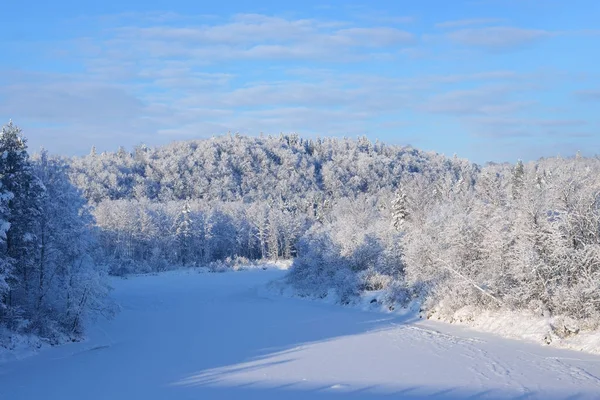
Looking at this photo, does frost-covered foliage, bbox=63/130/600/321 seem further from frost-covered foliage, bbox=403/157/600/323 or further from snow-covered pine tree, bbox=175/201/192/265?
snow-covered pine tree, bbox=175/201/192/265

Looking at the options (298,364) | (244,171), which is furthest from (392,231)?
(244,171)

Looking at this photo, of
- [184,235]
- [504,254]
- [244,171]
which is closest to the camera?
[504,254]

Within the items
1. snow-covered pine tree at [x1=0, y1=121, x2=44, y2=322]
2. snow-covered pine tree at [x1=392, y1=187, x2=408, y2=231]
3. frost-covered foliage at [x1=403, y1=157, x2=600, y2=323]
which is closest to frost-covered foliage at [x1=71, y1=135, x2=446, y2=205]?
snow-covered pine tree at [x1=392, y1=187, x2=408, y2=231]

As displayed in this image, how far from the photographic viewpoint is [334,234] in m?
40.8

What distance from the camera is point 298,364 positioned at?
17.5 m

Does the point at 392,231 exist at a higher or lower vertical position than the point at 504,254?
higher

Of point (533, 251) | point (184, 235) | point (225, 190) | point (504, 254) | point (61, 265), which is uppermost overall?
point (225, 190)

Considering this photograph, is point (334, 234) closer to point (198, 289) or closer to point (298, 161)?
point (198, 289)

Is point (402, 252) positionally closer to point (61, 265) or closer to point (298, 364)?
point (298, 364)

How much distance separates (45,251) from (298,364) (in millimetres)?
11651

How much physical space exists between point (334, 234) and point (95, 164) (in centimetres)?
9680

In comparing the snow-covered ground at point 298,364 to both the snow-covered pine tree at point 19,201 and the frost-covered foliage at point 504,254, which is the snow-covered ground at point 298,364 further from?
the snow-covered pine tree at point 19,201

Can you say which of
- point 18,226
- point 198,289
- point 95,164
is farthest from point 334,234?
point 95,164

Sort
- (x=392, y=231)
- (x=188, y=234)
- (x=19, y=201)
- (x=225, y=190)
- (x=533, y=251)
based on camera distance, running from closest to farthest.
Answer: (x=19, y=201) → (x=533, y=251) → (x=392, y=231) → (x=188, y=234) → (x=225, y=190)
